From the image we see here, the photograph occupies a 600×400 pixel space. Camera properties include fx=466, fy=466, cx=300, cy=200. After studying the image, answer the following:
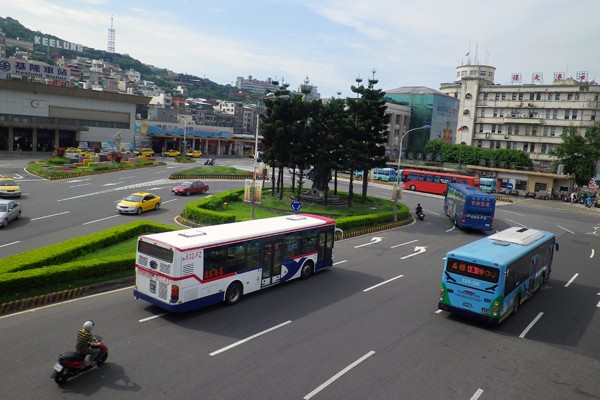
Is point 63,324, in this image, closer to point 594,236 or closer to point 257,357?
point 257,357

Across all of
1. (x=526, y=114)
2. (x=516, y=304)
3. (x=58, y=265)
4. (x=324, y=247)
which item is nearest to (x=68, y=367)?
(x=58, y=265)

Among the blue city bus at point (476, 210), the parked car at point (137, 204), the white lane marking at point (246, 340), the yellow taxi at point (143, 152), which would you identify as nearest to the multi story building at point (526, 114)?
the blue city bus at point (476, 210)

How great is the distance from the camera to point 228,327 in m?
14.9

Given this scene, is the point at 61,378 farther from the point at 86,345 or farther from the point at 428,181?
the point at 428,181

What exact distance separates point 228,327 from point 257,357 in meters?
2.40

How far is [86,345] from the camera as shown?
1112cm

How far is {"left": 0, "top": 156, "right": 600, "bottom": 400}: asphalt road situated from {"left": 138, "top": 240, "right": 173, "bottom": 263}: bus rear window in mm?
2022

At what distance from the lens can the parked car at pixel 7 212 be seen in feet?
91.4

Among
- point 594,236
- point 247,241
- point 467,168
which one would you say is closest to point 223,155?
point 467,168

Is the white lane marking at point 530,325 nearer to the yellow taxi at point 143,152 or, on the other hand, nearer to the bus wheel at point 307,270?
the bus wheel at point 307,270

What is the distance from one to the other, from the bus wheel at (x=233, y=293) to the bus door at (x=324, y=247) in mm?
5162

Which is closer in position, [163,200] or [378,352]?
[378,352]

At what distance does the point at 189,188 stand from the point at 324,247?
2737 centimetres

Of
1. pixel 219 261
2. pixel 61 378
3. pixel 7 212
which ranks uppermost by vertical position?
pixel 219 261
